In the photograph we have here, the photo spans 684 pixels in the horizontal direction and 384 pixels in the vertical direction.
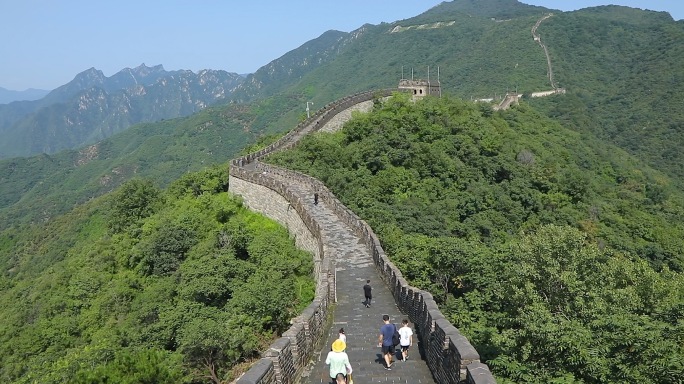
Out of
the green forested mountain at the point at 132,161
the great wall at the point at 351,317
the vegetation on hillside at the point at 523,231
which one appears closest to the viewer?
the great wall at the point at 351,317

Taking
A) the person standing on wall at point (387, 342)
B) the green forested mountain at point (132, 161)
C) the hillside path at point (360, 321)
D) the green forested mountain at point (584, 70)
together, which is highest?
the green forested mountain at point (584, 70)

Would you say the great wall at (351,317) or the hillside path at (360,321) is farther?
the hillside path at (360,321)

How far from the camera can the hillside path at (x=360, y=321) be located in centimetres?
883

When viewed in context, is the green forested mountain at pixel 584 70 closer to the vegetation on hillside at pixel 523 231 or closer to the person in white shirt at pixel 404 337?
the vegetation on hillside at pixel 523 231

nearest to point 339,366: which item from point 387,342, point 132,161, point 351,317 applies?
point 387,342

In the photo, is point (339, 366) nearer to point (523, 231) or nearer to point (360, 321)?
point (360, 321)

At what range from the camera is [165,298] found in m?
19.9

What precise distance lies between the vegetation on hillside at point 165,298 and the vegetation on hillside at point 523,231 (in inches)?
188

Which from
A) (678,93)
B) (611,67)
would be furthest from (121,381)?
(611,67)

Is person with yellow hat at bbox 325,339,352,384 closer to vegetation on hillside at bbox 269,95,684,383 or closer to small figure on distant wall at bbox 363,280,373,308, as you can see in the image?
vegetation on hillside at bbox 269,95,684,383

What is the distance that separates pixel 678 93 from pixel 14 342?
98.9 m

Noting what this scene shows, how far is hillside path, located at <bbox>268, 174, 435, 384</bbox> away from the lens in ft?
29.0

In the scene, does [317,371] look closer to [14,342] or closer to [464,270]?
[464,270]

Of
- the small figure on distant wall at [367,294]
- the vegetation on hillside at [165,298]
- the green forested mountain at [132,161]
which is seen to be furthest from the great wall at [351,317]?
the green forested mountain at [132,161]
